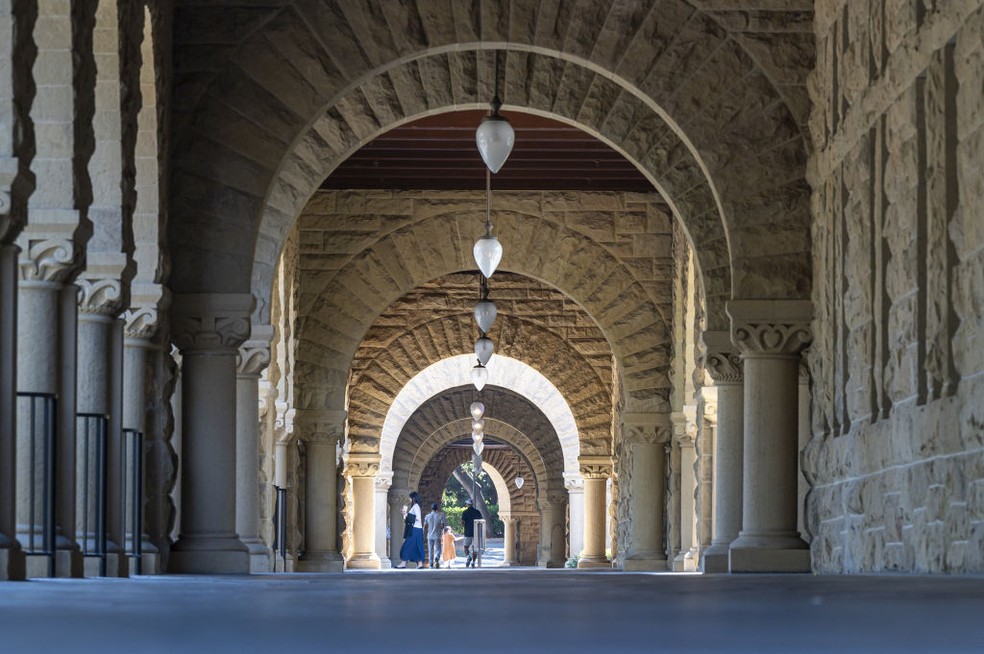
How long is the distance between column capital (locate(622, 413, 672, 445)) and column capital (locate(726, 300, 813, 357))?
26.4 feet

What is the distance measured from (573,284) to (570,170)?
61.1 inches

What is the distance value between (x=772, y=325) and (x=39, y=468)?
5.46m

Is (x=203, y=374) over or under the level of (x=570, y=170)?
under

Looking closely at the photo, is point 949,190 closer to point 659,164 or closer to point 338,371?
point 659,164

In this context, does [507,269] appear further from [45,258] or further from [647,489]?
[45,258]

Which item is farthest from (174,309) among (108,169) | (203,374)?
(108,169)

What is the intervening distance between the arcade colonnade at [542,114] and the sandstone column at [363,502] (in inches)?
270

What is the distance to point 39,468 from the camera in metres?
8.13

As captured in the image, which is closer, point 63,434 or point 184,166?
point 63,434

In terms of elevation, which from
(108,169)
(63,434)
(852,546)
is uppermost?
(108,169)

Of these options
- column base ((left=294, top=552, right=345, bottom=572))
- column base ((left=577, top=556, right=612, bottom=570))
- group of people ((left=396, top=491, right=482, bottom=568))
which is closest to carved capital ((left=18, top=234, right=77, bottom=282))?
column base ((left=294, top=552, right=345, bottom=572))

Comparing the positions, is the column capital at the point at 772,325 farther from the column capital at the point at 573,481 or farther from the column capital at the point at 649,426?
the column capital at the point at 573,481

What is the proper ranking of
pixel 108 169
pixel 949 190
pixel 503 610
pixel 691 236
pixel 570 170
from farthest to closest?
pixel 570 170
pixel 691 236
pixel 108 169
pixel 949 190
pixel 503 610

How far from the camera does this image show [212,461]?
36.1 feet
